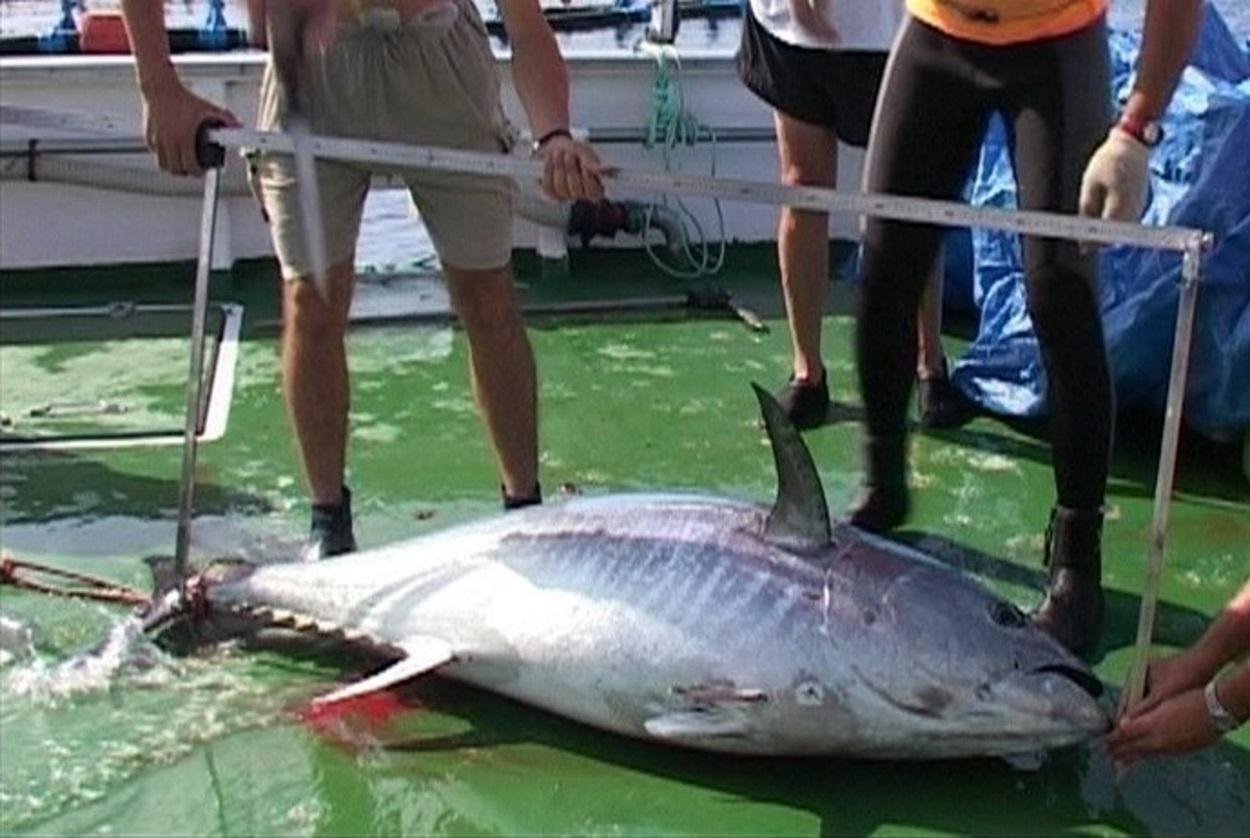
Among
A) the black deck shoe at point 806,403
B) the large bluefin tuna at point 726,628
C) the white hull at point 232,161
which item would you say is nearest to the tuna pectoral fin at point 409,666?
the large bluefin tuna at point 726,628

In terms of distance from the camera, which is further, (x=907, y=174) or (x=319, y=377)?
(x=319, y=377)

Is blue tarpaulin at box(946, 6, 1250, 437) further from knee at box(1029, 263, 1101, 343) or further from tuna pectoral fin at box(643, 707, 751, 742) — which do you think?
tuna pectoral fin at box(643, 707, 751, 742)

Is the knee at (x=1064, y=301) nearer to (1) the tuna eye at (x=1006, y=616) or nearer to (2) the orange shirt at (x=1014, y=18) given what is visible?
(2) the orange shirt at (x=1014, y=18)

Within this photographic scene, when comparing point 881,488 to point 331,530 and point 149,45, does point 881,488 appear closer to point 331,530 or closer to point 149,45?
point 331,530

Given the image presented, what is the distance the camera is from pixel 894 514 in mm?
3922

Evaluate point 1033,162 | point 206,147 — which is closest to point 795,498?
point 1033,162

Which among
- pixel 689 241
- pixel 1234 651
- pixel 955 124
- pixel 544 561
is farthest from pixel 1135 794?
pixel 689 241

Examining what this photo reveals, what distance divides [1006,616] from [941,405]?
213 cm

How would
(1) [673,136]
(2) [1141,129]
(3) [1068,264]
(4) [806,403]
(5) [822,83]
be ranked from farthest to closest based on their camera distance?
1. (1) [673,136]
2. (4) [806,403]
3. (5) [822,83]
4. (3) [1068,264]
5. (2) [1141,129]

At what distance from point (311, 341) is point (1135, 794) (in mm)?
1855

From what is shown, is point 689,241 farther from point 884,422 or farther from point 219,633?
point 219,633

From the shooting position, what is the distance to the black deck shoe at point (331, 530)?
3.71 meters

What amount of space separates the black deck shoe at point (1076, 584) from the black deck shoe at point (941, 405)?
143 centimetres

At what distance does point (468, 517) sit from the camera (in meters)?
4.18
